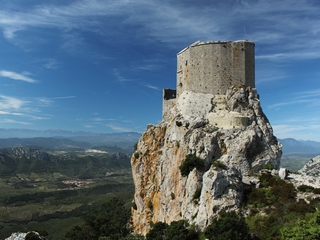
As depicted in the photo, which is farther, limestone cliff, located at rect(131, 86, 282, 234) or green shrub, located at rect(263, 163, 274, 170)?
green shrub, located at rect(263, 163, 274, 170)

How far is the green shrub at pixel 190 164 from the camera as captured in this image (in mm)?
30819

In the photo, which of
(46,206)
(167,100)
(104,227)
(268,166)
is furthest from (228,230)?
(46,206)

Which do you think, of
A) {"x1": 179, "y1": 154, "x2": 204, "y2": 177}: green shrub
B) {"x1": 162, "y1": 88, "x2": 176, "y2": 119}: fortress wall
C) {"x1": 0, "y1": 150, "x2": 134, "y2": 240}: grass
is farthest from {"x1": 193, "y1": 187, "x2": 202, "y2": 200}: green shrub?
{"x1": 0, "y1": 150, "x2": 134, "y2": 240}: grass

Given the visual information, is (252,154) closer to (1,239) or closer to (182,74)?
(182,74)

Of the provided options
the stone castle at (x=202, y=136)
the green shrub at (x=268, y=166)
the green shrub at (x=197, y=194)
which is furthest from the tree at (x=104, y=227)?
the green shrub at (x=268, y=166)

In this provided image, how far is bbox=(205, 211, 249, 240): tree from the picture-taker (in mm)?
18875

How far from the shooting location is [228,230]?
63.0 ft

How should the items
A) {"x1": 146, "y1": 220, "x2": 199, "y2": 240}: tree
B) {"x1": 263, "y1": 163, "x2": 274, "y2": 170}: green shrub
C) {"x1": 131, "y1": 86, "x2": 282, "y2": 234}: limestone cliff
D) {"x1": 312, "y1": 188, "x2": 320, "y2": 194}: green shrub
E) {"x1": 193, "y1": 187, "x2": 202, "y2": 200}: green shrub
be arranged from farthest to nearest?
{"x1": 263, "y1": 163, "x2": 274, "y2": 170}: green shrub < {"x1": 193, "y1": 187, "x2": 202, "y2": 200}: green shrub < {"x1": 131, "y1": 86, "x2": 282, "y2": 234}: limestone cliff < {"x1": 312, "y1": 188, "x2": 320, "y2": 194}: green shrub < {"x1": 146, "y1": 220, "x2": 199, "y2": 240}: tree

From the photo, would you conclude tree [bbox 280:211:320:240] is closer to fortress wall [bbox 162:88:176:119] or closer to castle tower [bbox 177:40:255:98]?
castle tower [bbox 177:40:255:98]

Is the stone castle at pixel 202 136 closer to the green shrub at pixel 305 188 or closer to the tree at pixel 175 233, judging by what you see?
the tree at pixel 175 233

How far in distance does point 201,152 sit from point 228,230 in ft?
43.0

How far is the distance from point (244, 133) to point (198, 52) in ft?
41.9

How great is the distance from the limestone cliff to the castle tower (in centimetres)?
128

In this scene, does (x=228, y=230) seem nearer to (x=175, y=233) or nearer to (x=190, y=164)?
(x=175, y=233)
